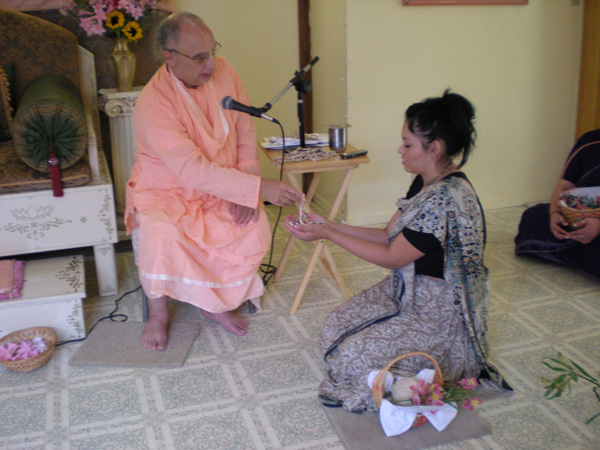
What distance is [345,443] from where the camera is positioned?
175 cm

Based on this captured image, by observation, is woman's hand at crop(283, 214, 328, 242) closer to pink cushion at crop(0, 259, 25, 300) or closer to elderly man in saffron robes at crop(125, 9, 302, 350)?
elderly man in saffron robes at crop(125, 9, 302, 350)

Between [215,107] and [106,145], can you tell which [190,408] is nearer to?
[215,107]

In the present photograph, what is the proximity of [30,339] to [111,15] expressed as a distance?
1.61 metres

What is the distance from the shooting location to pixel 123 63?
3045 mm

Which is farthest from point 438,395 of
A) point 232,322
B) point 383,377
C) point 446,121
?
point 232,322

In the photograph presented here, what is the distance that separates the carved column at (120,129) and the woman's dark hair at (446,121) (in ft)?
5.58

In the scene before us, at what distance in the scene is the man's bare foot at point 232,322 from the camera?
7.82ft

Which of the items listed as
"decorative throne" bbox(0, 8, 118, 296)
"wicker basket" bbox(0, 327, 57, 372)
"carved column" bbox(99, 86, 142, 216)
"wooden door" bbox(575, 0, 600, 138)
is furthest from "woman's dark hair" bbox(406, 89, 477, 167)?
"wooden door" bbox(575, 0, 600, 138)

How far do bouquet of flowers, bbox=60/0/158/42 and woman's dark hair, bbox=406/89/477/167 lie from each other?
1723 millimetres

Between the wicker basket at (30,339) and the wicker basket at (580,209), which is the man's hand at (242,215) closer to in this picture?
the wicker basket at (30,339)

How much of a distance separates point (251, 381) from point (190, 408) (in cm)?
24

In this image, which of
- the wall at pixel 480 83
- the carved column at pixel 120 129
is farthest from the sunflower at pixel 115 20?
the wall at pixel 480 83

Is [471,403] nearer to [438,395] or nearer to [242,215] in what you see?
[438,395]

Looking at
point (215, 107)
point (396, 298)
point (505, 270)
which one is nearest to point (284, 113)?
point (215, 107)
